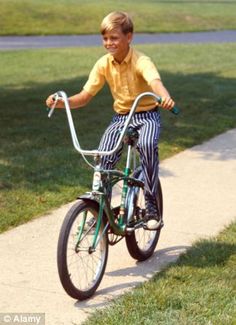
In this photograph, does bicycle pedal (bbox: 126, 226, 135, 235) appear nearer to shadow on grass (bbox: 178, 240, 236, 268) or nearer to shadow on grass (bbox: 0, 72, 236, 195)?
shadow on grass (bbox: 178, 240, 236, 268)

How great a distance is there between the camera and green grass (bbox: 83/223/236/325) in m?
4.06

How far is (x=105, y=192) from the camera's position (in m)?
4.50

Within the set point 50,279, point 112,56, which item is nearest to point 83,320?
point 50,279

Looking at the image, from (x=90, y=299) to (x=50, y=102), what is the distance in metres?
1.24

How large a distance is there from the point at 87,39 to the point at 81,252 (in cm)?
2294

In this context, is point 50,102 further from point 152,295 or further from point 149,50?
point 149,50

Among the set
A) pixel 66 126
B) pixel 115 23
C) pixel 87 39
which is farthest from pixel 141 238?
pixel 87 39

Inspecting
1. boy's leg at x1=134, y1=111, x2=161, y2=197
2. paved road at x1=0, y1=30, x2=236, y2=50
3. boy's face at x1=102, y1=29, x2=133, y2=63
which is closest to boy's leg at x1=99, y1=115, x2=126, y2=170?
boy's leg at x1=134, y1=111, x2=161, y2=197

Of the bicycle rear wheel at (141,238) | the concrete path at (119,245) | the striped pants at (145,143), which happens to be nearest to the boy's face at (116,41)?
the striped pants at (145,143)

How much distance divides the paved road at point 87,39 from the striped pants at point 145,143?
1849 centimetres

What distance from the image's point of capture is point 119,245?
546cm

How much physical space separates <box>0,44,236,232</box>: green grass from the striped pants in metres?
1.38

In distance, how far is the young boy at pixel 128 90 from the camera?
15.1 ft

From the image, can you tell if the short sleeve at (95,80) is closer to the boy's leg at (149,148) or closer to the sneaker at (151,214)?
the boy's leg at (149,148)
